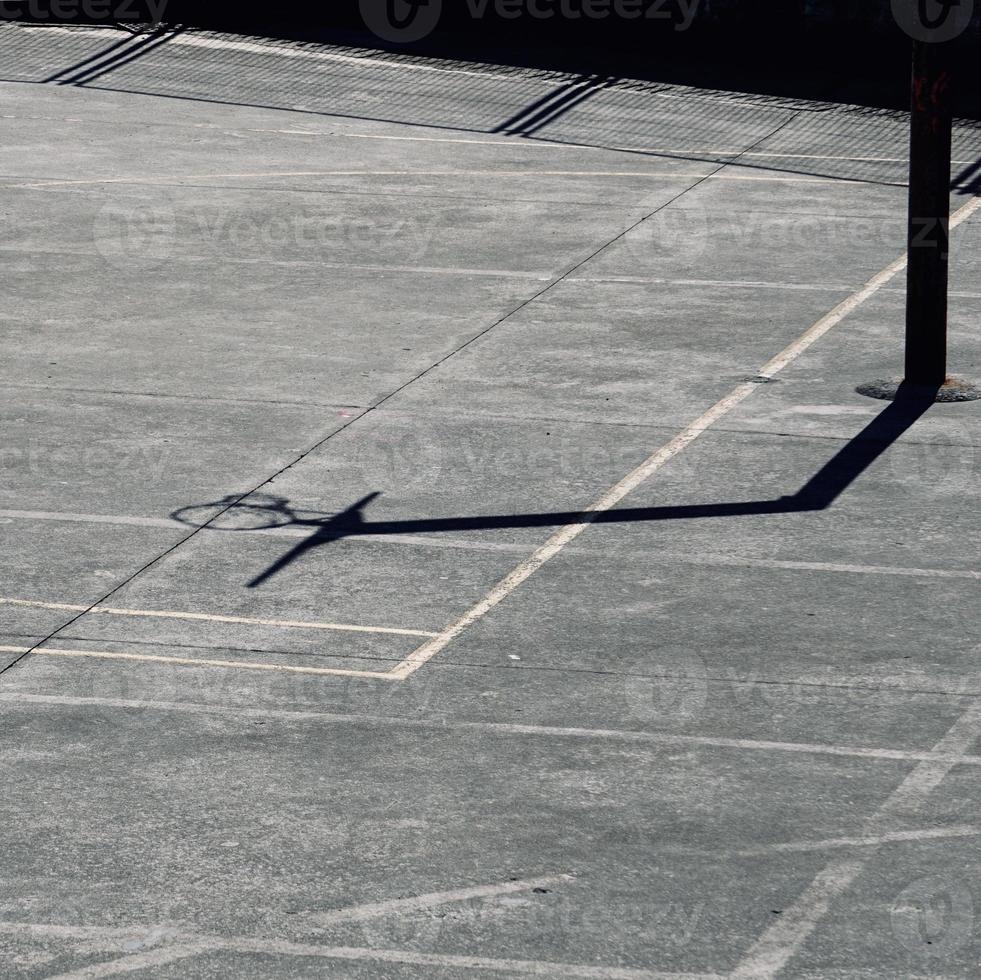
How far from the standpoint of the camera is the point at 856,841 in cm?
909

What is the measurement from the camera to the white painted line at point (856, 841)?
9008 mm

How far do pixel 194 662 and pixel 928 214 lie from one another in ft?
26.0

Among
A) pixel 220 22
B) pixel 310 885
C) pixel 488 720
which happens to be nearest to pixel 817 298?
pixel 488 720

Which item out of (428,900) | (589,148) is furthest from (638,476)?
(589,148)

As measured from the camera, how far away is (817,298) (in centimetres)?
1959

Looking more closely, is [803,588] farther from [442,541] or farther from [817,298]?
[817,298]

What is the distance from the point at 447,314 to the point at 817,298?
3.44 meters
